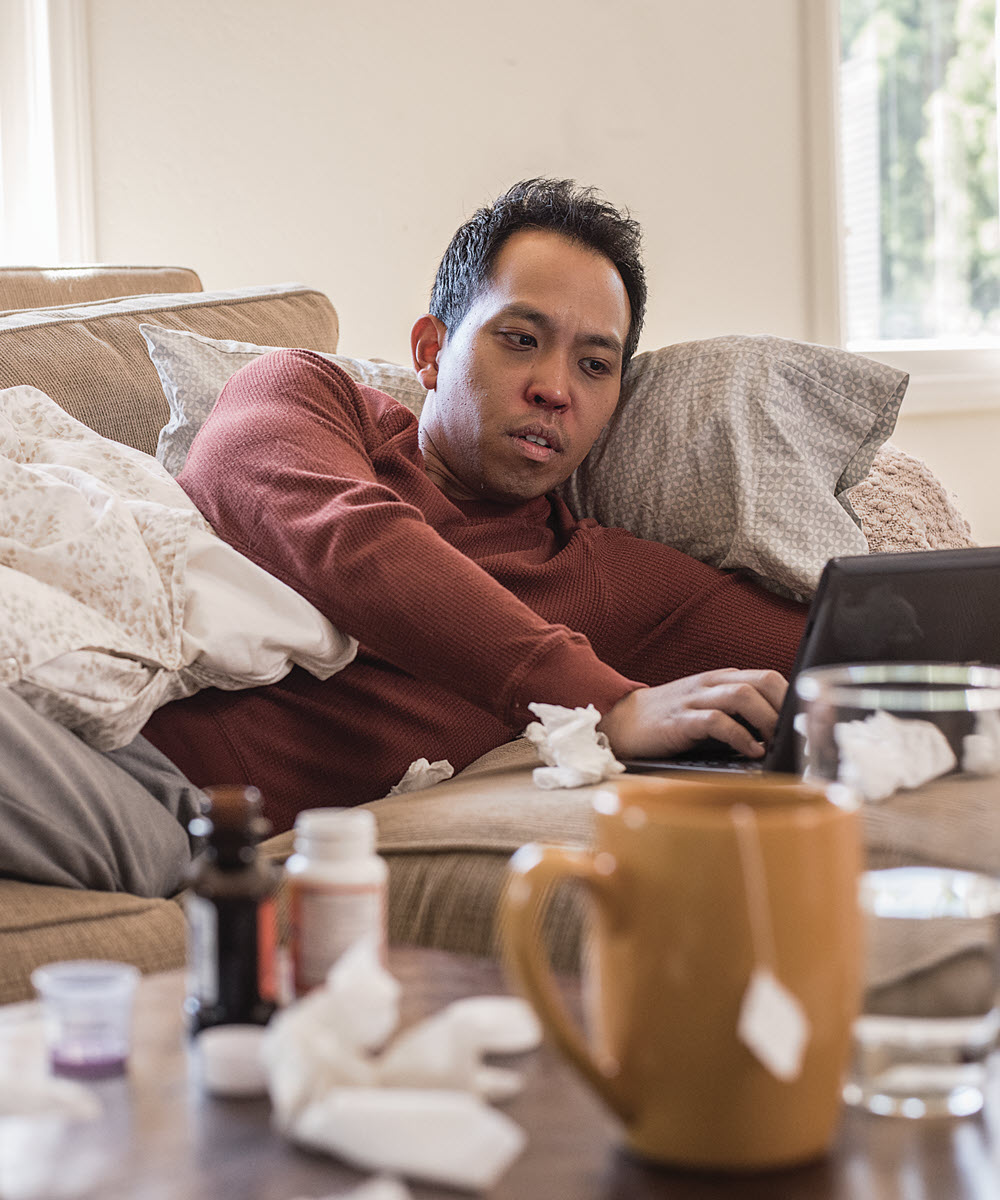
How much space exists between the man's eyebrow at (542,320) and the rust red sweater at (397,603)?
18 cm

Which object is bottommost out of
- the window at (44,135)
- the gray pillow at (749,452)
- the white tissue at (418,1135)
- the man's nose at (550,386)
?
the white tissue at (418,1135)

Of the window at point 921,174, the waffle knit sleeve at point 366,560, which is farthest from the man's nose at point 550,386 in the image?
the window at point 921,174

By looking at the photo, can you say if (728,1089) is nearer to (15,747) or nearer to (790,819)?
(790,819)

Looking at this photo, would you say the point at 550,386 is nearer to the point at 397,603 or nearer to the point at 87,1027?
the point at 397,603

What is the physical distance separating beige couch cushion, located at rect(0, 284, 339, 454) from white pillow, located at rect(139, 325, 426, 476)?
0.08 feet

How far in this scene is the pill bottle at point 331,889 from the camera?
591 mm

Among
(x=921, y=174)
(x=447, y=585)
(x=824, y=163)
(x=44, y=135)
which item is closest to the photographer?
(x=447, y=585)

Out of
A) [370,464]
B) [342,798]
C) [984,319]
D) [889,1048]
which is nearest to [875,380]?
[370,464]

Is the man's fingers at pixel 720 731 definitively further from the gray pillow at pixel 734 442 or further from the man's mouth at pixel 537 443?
the man's mouth at pixel 537 443

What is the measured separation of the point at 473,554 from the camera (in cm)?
154

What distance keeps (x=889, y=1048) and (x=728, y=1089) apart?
0.31ft

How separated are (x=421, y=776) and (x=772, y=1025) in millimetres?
870

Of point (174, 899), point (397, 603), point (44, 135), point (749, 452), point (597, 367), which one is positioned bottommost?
point (174, 899)

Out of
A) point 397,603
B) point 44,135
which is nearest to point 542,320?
point 397,603
